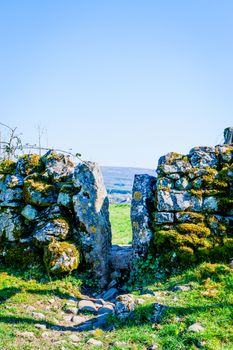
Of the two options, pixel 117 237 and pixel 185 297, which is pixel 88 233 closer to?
pixel 185 297

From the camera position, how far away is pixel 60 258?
10461 millimetres

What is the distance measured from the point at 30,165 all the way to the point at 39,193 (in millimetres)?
1554

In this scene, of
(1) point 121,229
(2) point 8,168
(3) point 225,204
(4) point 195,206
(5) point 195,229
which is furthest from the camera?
(1) point 121,229

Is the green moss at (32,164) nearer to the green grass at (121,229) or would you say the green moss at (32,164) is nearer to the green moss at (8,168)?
the green moss at (8,168)

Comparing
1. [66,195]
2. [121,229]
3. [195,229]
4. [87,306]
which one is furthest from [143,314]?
[121,229]

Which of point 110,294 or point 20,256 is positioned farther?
point 20,256

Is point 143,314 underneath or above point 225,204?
underneath

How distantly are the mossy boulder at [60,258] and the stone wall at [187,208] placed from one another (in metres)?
2.09

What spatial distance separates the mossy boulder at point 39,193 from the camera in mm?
11969

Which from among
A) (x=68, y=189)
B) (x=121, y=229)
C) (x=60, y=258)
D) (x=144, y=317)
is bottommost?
(x=121, y=229)

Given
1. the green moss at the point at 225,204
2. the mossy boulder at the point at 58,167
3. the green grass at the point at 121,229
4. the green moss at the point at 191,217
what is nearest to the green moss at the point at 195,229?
the green moss at the point at 191,217

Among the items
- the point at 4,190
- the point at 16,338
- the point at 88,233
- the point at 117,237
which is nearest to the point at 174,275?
the point at 88,233

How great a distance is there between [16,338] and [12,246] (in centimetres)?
504

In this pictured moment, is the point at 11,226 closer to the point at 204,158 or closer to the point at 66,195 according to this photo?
the point at 66,195
